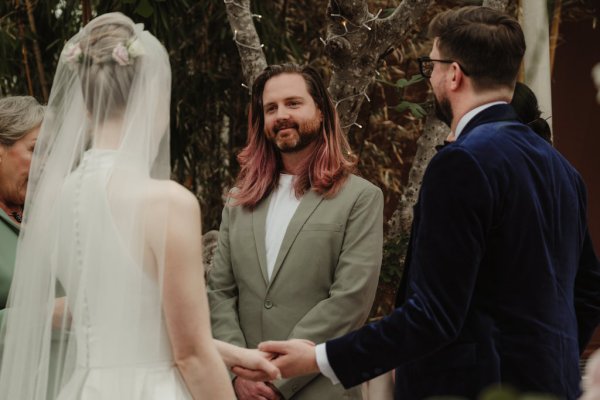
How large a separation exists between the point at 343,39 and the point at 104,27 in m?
1.78

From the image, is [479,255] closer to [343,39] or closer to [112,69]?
[112,69]

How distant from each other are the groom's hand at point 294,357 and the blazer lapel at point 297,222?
67 cm

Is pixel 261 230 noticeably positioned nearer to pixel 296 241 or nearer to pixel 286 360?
pixel 296 241

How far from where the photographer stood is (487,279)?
2.41 m

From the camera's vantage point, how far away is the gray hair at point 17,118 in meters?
3.34

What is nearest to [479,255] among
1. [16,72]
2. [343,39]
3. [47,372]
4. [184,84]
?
[47,372]

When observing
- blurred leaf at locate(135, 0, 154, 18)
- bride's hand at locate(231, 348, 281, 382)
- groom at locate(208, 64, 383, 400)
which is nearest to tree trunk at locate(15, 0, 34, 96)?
blurred leaf at locate(135, 0, 154, 18)

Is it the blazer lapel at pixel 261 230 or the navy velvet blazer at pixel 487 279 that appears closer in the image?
the navy velvet blazer at pixel 487 279

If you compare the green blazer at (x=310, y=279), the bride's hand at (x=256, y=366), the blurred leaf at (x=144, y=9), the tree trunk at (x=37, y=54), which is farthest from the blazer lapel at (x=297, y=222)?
the tree trunk at (x=37, y=54)

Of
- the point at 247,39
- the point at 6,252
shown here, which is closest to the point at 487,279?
the point at 6,252

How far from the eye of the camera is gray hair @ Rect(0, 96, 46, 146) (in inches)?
131

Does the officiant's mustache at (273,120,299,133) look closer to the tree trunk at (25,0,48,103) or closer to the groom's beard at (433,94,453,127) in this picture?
the groom's beard at (433,94,453,127)

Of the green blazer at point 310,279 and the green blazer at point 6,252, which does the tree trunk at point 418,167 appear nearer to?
the green blazer at point 310,279

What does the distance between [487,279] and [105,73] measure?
104 cm
